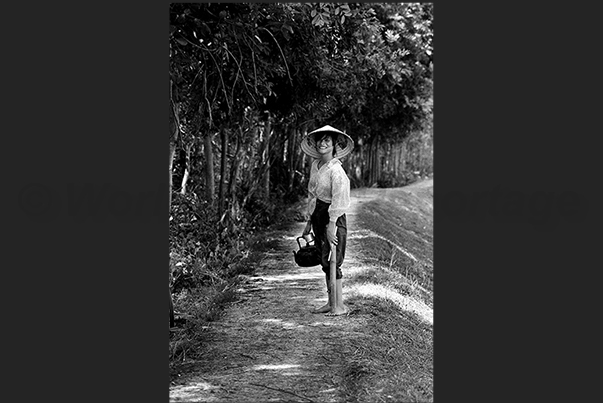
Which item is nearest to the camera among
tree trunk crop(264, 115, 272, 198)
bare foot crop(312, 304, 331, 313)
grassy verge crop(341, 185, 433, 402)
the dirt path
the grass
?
the dirt path

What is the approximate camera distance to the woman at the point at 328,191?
→ 7.20 m

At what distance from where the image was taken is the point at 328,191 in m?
7.35

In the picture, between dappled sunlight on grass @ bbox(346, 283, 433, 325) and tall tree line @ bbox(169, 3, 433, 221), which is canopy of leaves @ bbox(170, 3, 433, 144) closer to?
tall tree line @ bbox(169, 3, 433, 221)

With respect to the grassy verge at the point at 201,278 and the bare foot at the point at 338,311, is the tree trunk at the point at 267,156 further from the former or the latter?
the bare foot at the point at 338,311

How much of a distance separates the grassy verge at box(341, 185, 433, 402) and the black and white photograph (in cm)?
2

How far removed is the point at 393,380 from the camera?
5953mm

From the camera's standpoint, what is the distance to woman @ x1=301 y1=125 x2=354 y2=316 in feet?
23.6

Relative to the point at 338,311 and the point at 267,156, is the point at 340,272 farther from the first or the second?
the point at 267,156

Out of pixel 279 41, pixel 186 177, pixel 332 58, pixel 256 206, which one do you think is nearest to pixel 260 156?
pixel 256 206

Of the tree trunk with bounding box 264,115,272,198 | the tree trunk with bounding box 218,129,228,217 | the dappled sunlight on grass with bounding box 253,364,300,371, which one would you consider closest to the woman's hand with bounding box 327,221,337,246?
the dappled sunlight on grass with bounding box 253,364,300,371

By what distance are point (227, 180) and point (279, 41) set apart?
6.54 metres

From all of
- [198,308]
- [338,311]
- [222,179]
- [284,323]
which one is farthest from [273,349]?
[222,179]

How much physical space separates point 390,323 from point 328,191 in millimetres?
1573

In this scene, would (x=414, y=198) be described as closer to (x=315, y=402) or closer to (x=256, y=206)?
(x=256, y=206)
